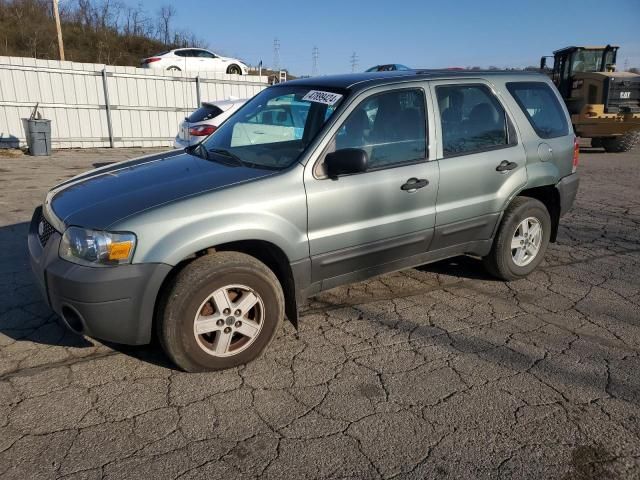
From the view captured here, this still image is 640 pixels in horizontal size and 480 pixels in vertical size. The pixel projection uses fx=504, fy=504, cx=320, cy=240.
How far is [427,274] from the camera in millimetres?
4816

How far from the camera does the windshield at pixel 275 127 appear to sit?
3.51m

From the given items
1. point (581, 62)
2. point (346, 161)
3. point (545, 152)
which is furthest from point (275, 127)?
point (581, 62)

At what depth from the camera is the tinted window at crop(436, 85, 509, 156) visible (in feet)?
12.9

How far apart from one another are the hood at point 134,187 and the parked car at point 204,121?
529 cm

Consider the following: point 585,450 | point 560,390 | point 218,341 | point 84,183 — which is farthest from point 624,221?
point 84,183

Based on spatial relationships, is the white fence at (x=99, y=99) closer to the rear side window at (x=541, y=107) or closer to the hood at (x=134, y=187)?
the hood at (x=134, y=187)

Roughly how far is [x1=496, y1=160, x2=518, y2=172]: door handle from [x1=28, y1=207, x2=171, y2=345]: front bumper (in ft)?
9.12

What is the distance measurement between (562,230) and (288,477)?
5.33m

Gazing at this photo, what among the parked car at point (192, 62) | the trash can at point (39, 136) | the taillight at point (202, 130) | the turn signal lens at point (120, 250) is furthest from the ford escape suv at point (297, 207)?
the parked car at point (192, 62)

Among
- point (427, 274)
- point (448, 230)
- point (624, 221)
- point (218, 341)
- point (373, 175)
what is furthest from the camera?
point (624, 221)

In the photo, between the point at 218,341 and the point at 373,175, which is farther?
the point at 373,175

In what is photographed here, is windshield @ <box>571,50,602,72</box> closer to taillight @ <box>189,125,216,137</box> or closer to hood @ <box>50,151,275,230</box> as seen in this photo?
taillight @ <box>189,125,216,137</box>

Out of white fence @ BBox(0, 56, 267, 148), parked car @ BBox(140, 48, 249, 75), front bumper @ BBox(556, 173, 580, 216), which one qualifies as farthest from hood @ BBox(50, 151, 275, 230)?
parked car @ BBox(140, 48, 249, 75)

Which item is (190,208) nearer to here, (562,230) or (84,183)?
(84,183)
